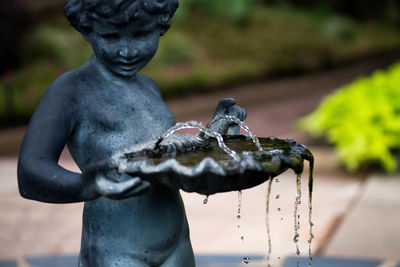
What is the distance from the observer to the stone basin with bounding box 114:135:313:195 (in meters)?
1.77

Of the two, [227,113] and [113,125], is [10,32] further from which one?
[113,125]

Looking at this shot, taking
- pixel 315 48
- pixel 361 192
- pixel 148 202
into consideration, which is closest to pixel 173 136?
pixel 148 202

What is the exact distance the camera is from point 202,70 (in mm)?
15281

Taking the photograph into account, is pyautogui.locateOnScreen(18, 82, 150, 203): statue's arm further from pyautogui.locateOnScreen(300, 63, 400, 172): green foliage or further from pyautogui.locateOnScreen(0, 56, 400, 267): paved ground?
pyautogui.locateOnScreen(300, 63, 400, 172): green foliage

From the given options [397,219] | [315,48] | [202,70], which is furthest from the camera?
[315,48]

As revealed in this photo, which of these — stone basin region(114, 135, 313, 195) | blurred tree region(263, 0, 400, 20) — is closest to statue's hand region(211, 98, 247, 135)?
stone basin region(114, 135, 313, 195)

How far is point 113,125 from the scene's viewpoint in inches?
85.9

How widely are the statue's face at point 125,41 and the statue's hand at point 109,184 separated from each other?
1.59 ft

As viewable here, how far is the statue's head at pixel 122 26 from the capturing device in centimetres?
208

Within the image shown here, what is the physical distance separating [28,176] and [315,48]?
17419mm

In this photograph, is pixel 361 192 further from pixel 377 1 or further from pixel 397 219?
pixel 377 1

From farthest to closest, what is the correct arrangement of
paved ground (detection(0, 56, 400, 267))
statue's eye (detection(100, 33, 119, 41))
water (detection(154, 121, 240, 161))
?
paved ground (detection(0, 56, 400, 267)), statue's eye (detection(100, 33, 119, 41)), water (detection(154, 121, 240, 161))

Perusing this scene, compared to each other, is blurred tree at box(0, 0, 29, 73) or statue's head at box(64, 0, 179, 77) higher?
blurred tree at box(0, 0, 29, 73)

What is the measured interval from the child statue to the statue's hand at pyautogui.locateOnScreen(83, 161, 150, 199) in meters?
0.23
